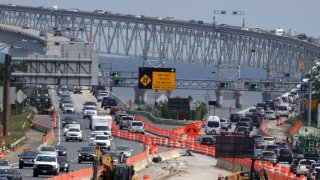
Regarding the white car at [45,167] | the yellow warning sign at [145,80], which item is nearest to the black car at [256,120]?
the yellow warning sign at [145,80]

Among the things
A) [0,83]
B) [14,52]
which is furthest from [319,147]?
[14,52]

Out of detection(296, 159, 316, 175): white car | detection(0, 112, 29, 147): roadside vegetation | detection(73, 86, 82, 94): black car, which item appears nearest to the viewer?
detection(296, 159, 316, 175): white car

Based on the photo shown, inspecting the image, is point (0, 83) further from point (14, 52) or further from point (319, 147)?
point (319, 147)

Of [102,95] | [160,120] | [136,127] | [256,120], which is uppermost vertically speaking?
[102,95]

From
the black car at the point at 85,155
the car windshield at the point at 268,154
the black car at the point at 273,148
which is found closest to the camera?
the black car at the point at 85,155

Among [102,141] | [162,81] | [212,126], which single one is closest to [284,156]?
[102,141]

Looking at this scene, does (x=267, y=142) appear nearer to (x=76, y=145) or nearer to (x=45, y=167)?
(x=76, y=145)

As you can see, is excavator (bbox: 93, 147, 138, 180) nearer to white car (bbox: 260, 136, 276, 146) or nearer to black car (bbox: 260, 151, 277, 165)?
black car (bbox: 260, 151, 277, 165)

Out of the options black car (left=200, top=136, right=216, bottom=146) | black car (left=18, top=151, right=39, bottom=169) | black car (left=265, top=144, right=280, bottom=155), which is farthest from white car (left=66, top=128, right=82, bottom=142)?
black car (left=18, top=151, right=39, bottom=169)

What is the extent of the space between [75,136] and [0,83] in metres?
50.9

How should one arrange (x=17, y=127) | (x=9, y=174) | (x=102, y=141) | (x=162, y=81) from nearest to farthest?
(x=9, y=174) → (x=102, y=141) → (x=17, y=127) → (x=162, y=81)

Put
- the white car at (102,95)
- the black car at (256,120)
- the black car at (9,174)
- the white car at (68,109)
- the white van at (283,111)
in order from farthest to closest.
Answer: the white car at (102,95) < the white van at (283,111) < the white car at (68,109) < the black car at (256,120) < the black car at (9,174)

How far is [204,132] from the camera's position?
117062 mm

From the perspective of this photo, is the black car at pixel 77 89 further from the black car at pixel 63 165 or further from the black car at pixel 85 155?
the black car at pixel 63 165
